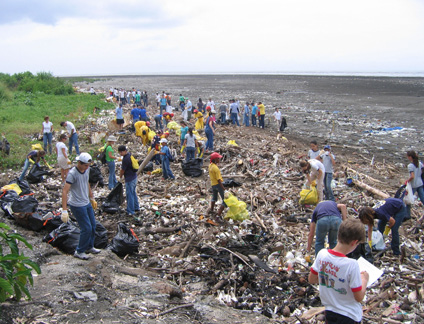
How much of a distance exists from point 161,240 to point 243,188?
3.71 m

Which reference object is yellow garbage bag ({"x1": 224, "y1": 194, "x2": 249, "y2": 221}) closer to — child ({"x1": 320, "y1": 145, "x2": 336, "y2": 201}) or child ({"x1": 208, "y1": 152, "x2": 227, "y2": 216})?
child ({"x1": 208, "y1": 152, "x2": 227, "y2": 216})

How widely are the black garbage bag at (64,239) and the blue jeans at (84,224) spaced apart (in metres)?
0.44

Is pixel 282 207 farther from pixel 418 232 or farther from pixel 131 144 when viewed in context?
pixel 131 144

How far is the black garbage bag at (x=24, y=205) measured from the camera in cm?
682

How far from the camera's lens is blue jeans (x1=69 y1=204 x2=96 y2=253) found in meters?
5.43

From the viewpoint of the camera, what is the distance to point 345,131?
19984 millimetres

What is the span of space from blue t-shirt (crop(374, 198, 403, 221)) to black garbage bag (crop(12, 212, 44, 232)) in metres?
6.42

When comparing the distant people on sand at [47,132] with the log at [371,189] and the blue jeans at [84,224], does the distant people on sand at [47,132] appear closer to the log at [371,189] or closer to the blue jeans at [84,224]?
the blue jeans at [84,224]

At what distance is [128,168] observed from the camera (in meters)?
7.91

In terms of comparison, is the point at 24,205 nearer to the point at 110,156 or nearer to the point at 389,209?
the point at 110,156

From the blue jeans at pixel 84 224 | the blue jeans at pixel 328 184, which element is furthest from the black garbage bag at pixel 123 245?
the blue jeans at pixel 328 184

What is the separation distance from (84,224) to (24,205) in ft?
7.40

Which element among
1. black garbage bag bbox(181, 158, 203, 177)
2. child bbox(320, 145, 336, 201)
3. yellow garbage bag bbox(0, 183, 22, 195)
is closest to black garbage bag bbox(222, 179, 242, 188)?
black garbage bag bbox(181, 158, 203, 177)

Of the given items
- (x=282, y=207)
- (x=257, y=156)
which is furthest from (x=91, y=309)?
(x=257, y=156)
